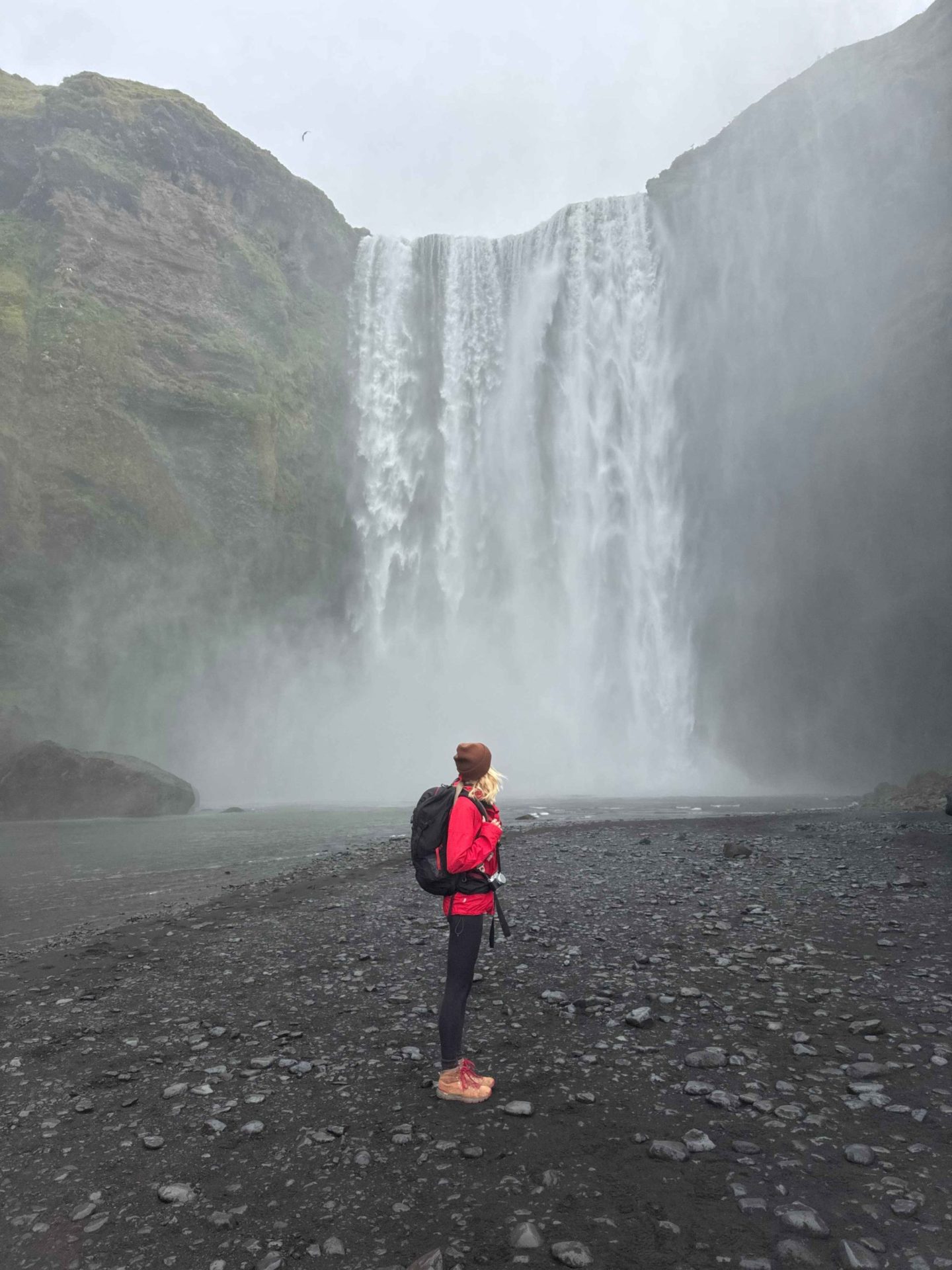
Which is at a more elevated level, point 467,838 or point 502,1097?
point 467,838

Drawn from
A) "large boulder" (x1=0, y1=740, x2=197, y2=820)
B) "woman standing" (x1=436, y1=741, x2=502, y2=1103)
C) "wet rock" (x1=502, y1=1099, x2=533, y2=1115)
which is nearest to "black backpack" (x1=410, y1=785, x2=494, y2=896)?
"woman standing" (x1=436, y1=741, x2=502, y2=1103)

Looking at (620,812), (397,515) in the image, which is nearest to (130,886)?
(620,812)

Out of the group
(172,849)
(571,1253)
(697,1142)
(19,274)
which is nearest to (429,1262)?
(571,1253)

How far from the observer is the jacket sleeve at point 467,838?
182 inches

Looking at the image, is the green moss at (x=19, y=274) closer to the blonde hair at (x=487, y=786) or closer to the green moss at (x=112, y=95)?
the green moss at (x=112, y=95)

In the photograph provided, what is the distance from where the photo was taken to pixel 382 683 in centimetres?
4391

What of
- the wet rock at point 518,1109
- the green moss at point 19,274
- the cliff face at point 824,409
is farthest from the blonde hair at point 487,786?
the green moss at point 19,274

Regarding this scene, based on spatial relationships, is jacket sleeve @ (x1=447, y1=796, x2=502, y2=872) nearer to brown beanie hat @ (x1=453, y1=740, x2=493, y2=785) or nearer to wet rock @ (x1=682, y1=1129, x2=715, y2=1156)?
brown beanie hat @ (x1=453, y1=740, x2=493, y2=785)

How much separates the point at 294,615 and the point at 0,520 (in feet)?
49.5

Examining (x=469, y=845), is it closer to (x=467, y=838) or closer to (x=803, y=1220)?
(x=467, y=838)

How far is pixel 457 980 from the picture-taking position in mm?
4750

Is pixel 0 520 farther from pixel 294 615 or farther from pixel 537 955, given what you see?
pixel 537 955

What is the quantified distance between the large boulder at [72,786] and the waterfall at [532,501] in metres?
16.7

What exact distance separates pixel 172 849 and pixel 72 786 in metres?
12.3
